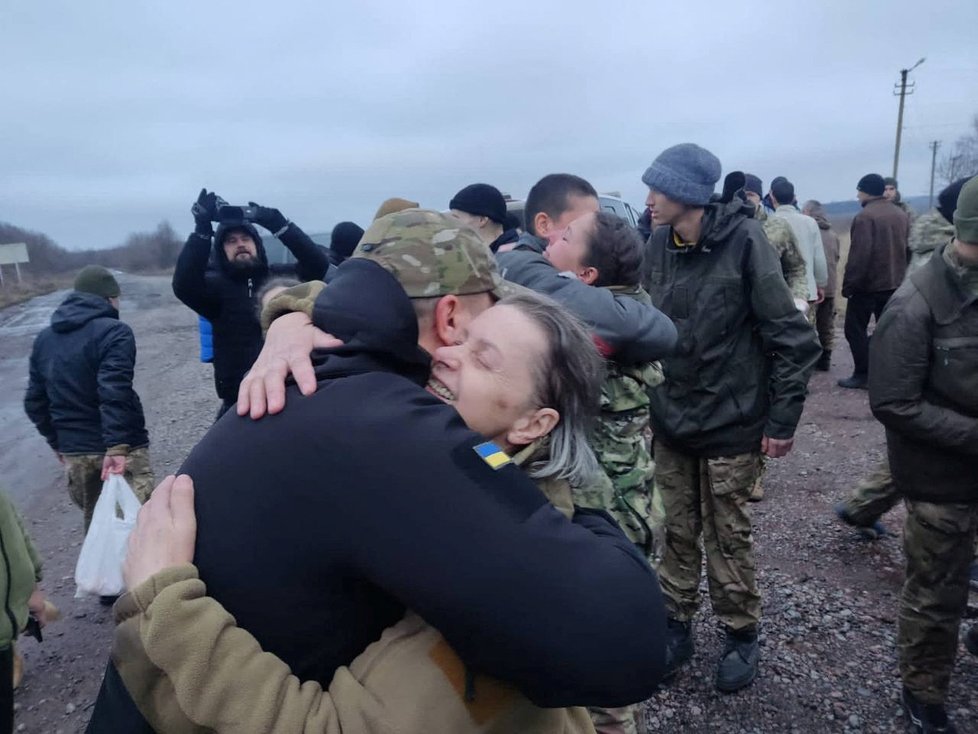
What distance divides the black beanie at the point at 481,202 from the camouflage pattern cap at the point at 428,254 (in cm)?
290

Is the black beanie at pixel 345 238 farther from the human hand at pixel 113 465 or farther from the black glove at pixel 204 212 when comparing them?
the human hand at pixel 113 465

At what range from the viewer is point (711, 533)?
3430 millimetres

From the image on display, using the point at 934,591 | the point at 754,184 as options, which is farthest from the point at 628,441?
the point at 754,184

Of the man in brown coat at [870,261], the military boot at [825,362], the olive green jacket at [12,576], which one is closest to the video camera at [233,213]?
the olive green jacket at [12,576]

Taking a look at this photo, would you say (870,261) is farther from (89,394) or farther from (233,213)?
(89,394)

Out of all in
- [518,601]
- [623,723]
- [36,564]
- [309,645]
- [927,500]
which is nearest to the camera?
[518,601]

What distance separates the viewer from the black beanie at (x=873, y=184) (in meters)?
8.31

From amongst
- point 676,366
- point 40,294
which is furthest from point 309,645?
point 40,294

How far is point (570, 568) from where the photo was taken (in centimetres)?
100

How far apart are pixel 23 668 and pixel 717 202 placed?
4625 mm

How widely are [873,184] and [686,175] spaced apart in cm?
656

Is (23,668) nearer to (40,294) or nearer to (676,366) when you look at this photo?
(676,366)

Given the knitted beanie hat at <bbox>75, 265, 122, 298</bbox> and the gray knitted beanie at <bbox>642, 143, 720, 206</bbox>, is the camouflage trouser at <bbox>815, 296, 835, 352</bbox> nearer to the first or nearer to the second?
the gray knitted beanie at <bbox>642, 143, 720, 206</bbox>

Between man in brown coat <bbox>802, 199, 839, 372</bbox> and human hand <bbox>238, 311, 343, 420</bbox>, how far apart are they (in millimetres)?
8967
